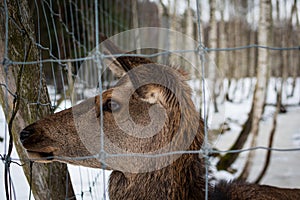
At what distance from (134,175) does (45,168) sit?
0.56 m

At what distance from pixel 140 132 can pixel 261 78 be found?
12.3 ft

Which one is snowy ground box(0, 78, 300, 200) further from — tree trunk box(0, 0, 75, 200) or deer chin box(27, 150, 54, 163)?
deer chin box(27, 150, 54, 163)

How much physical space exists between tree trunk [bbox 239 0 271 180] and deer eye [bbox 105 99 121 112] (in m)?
3.29

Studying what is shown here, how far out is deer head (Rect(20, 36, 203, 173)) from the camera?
66.8 inches

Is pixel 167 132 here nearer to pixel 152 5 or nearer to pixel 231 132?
pixel 231 132

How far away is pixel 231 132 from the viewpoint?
29.2ft

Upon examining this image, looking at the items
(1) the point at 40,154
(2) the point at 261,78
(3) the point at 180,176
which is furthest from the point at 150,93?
(2) the point at 261,78

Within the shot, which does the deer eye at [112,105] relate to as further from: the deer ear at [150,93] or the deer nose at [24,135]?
the deer nose at [24,135]

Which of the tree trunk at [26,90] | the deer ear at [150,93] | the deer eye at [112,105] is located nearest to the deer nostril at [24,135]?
the tree trunk at [26,90]

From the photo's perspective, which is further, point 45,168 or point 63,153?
point 45,168

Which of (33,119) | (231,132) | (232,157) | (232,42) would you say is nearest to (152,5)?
(232,42)

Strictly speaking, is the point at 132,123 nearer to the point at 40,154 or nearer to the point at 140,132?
the point at 140,132

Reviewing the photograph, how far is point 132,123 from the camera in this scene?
71.3 inches

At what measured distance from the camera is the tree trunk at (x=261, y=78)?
488 cm
